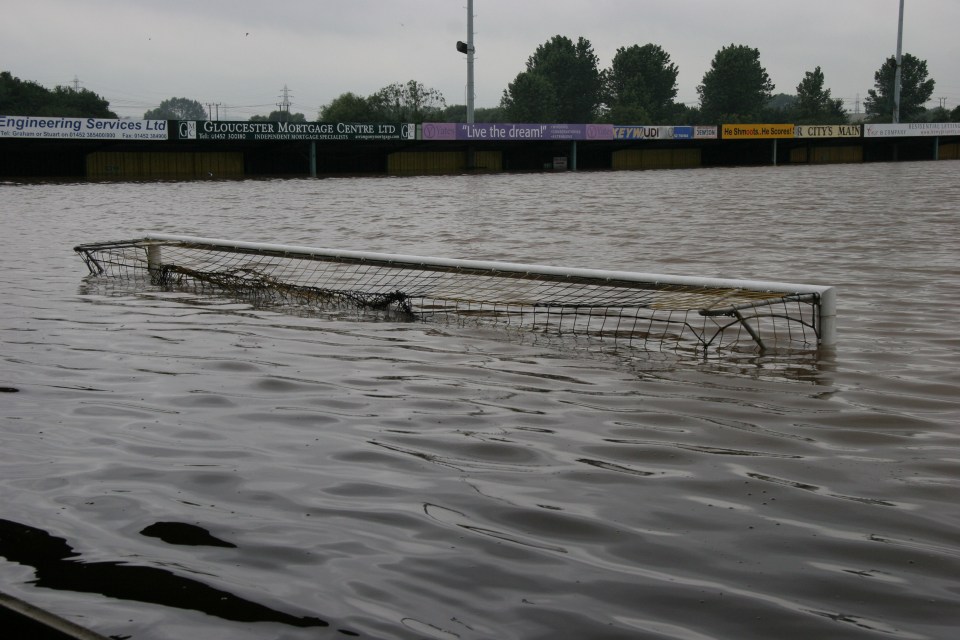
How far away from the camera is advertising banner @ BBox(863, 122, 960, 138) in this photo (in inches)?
2329

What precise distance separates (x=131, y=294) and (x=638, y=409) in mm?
6211

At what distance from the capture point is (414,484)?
3.89 m

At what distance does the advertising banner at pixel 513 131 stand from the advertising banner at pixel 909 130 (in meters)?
17.1

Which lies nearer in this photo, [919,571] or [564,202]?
[919,571]

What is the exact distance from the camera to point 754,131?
56.5 meters

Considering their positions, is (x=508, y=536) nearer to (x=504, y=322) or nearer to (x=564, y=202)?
(x=504, y=322)

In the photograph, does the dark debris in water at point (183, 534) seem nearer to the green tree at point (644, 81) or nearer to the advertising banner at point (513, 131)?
the advertising banner at point (513, 131)

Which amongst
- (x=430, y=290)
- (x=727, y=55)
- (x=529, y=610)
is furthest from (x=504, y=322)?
(x=727, y=55)

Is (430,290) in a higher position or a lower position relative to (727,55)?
lower

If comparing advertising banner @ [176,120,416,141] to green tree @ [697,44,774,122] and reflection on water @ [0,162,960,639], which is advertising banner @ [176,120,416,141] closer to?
reflection on water @ [0,162,960,639]

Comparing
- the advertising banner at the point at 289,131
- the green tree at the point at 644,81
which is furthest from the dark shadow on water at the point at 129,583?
the green tree at the point at 644,81

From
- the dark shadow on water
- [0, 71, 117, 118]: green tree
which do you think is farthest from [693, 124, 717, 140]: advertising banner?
the dark shadow on water

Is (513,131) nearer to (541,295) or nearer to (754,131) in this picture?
(754,131)

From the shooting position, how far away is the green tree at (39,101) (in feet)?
258
